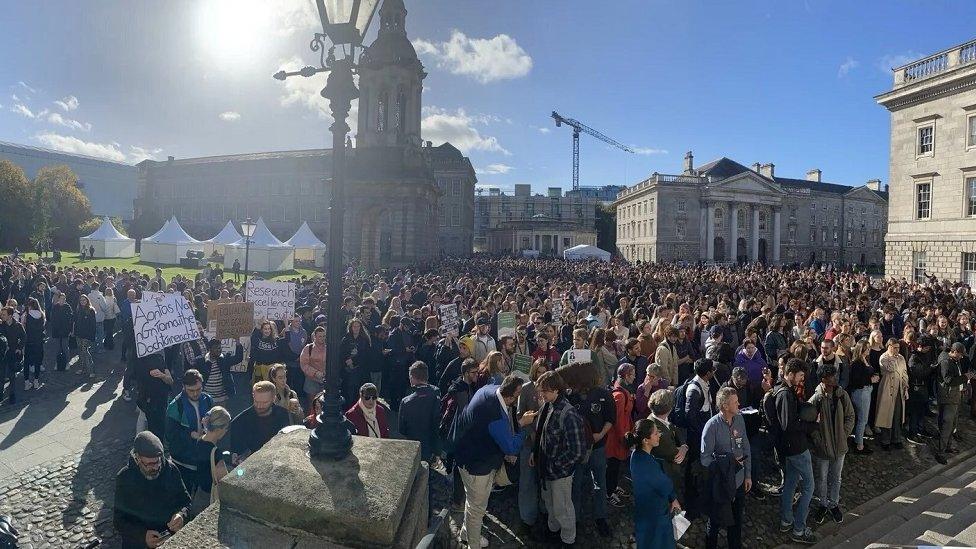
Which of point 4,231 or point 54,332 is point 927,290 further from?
point 4,231

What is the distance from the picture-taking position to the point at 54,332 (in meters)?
11.5

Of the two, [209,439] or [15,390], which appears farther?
[15,390]

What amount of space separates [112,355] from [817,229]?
89.2m

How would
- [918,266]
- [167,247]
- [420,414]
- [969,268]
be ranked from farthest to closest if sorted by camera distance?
[167,247] → [918,266] → [969,268] → [420,414]

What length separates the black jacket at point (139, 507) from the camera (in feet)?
13.4

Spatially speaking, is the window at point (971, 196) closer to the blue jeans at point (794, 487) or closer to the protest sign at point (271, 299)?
the blue jeans at point (794, 487)

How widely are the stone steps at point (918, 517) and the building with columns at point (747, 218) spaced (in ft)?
187

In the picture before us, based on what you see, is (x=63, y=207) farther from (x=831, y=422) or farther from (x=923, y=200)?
(x=923, y=200)

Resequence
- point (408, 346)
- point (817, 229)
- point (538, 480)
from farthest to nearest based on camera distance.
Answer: point (817, 229) → point (408, 346) → point (538, 480)

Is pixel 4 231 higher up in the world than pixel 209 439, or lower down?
higher up

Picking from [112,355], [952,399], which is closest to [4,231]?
[112,355]

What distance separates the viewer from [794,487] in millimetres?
5848

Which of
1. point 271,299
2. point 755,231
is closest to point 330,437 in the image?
point 271,299

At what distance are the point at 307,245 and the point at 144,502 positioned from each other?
39.2 metres
